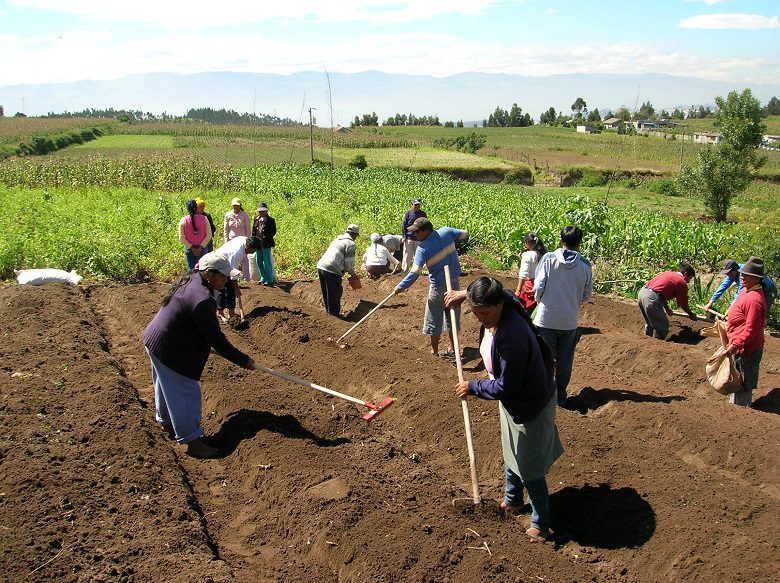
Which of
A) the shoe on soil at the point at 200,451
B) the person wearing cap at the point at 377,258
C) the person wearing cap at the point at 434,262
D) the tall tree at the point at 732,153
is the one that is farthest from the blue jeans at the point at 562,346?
the tall tree at the point at 732,153

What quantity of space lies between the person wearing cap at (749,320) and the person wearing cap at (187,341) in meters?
4.91

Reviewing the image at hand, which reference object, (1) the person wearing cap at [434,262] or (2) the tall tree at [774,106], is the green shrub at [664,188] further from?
(2) the tall tree at [774,106]

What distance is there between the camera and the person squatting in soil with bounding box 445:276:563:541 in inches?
161

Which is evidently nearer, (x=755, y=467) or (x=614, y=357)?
(x=755, y=467)

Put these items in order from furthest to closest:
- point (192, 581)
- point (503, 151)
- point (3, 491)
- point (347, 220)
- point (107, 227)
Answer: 1. point (503, 151)
2. point (347, 220)
3. point (107, 227)
4. point (3, 491)
5. point (192, 581)

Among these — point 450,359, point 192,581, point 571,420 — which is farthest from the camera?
point 450,359

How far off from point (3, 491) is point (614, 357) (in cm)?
738

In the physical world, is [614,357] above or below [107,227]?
below

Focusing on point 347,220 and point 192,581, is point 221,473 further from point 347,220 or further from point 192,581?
point 347,220

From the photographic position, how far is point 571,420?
621 centimetres

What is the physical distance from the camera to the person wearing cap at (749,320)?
21.1ft

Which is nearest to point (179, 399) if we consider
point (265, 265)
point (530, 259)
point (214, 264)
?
point (214, 264)

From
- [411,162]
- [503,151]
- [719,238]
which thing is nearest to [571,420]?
[719,238]

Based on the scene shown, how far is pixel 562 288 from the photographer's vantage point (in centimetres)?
642
